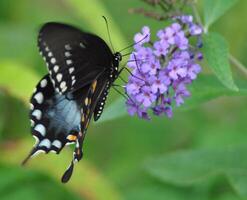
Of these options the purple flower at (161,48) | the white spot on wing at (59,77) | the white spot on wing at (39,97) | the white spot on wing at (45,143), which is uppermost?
the white spot on wing at (59,77)

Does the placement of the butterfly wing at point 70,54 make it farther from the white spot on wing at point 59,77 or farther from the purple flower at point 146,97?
the purple flower at point 146,97

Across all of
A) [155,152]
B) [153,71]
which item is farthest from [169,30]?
[155,152]

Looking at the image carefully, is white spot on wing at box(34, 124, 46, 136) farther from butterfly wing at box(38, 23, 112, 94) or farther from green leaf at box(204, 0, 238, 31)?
green leaf at box(204, 0, 238, 31)

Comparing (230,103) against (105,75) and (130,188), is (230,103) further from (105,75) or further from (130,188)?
(105,75)

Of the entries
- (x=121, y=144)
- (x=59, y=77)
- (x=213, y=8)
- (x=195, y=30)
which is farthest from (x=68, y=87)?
(x=121, y=144)

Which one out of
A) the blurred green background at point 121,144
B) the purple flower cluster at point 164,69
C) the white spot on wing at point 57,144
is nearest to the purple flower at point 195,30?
the purple flower cluster at point 164,69

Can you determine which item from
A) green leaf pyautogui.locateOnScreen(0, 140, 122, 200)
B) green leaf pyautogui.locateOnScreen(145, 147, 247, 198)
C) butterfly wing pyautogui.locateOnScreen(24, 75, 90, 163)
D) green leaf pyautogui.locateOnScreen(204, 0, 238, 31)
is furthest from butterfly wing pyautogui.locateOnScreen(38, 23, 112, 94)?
green leaf pyautogui.locateOnScreen(0, 140, 122, 200)
